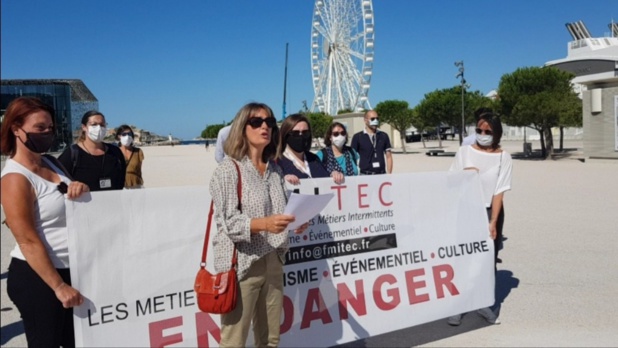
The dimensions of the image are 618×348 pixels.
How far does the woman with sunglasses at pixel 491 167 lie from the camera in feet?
15.2

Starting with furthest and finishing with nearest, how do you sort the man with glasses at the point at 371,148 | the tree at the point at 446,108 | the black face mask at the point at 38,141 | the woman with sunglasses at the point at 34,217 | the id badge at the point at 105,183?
1. the tree at the point at 446,108
2. the man with glasses at the point at 371,148
3. the id badge at the point at 105,183
4. the black face mask at the point at 38,141
5. the woman with sunglasses at the point at 34,217

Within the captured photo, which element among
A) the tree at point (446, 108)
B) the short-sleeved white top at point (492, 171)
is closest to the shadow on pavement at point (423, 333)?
the short-sleeved white top at point (492, 171)

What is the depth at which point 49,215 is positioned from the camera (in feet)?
8.72

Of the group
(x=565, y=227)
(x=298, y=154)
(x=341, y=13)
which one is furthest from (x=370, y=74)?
(x=298, y=154)

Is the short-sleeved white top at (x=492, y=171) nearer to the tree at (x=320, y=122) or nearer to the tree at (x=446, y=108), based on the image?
the tree at (x=446, y=108)

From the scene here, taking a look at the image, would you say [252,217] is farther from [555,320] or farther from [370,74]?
[370,74]

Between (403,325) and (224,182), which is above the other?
(224,182)

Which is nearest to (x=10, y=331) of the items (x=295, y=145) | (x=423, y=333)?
(x=295, y=145)

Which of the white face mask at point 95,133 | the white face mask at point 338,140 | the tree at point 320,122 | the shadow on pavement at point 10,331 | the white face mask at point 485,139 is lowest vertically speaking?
the shadow on pavement at point 10,331

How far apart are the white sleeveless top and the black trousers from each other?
9cm

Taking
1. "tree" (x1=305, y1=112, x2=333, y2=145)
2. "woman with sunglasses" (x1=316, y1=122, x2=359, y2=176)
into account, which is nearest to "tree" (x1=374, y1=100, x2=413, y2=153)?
"tree" (x1=305, y1=112, x2=333, y2=145)

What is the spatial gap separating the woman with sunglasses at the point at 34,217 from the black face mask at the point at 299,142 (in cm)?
219

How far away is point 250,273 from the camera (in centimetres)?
278

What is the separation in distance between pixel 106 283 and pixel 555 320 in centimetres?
379
